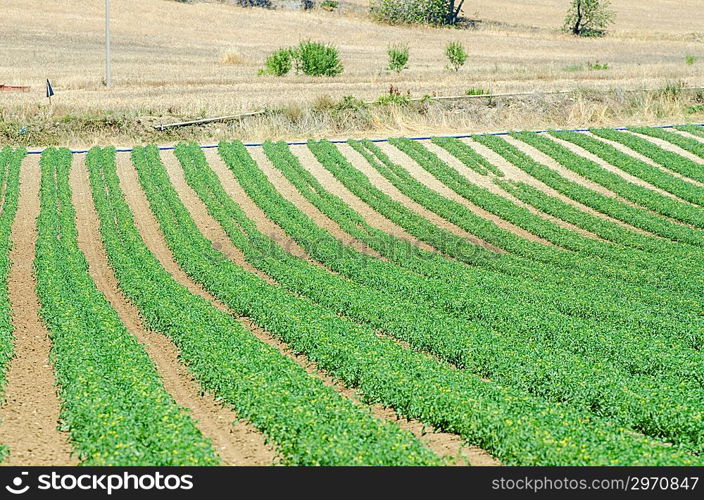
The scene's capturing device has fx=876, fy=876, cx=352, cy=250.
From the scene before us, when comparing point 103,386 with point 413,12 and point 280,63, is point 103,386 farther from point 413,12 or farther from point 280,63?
point 413,12

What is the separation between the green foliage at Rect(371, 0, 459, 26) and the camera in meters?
78.8

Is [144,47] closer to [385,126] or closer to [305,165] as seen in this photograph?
[385,126]

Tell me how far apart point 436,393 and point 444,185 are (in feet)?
60.8

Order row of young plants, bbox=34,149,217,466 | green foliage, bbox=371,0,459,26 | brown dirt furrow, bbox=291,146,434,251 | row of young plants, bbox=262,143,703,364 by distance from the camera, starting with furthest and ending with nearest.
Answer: green foliage, bbox=371,0,459,26 < brown dirt furrow, bbox=291,146,434,251 < row of young plants, bbox=262,143,703,364 < row of young plants, bbox=34,149,217,466

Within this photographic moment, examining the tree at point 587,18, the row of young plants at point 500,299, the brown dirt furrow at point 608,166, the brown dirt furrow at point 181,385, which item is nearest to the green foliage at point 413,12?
the tree at point 587,18

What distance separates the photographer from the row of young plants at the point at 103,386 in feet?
37.2

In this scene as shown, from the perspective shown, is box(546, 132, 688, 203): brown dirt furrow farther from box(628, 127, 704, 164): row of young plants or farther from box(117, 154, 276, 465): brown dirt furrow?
box(117, 154, 276, 465): brown dirt furrow

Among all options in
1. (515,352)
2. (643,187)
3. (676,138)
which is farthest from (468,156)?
(515,352)

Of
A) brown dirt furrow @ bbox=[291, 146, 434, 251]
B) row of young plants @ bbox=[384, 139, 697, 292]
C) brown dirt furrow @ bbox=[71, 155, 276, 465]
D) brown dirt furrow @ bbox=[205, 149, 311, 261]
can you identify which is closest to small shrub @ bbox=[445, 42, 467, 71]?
row of young plants @ bbox=[384, 139, 697, 292]

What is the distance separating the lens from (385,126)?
1527 inches

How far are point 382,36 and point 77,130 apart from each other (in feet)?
137

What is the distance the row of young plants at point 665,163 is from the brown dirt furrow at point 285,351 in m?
16.9

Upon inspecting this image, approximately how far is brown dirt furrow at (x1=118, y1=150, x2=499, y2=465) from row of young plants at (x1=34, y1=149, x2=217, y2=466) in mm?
2372
